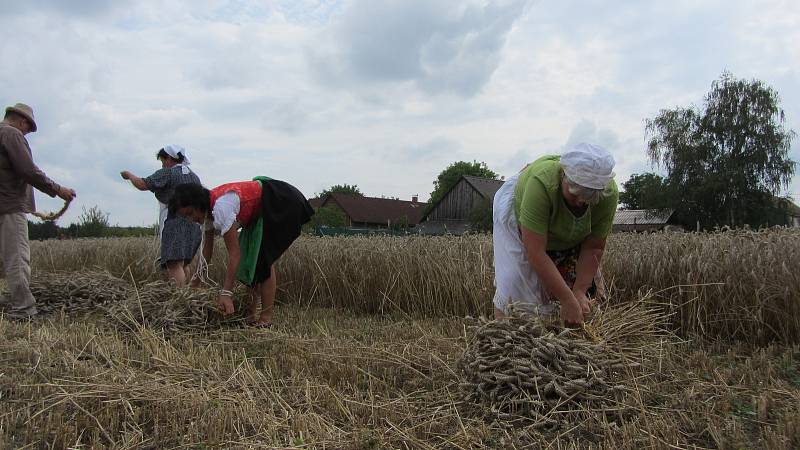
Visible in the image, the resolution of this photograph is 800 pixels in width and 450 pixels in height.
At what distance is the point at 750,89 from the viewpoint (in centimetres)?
3281

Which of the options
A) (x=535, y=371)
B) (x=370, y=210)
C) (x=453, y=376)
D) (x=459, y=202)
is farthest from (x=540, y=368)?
(x=370, y=210)

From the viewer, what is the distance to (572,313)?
300 centimetres

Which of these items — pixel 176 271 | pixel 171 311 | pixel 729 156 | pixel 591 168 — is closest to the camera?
pixel 591 168

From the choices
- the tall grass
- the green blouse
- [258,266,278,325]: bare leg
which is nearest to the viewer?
the green blouse

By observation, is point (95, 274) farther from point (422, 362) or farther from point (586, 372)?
point (586, 372)

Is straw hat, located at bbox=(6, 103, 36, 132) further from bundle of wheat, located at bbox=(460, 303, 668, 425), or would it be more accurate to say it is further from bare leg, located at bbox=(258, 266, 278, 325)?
bundle of wheat, located at bbox=(460, 303, 668, 425)

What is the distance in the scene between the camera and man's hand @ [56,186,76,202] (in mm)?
5727

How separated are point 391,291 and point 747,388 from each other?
392 centimetres

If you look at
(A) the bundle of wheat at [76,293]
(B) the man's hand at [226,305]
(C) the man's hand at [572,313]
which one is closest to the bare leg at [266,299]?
(B) the man's hand at [226,305]

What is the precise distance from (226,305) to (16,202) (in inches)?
99.8

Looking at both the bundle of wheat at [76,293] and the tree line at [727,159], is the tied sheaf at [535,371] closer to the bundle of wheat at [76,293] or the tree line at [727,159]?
the bundle of wheat at [76,293]

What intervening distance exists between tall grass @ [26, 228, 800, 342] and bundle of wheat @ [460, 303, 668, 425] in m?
1.41

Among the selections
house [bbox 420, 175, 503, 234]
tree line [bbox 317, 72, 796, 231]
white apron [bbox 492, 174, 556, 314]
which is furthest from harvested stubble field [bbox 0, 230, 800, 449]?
house [bbox 420, 175, 503, 234]

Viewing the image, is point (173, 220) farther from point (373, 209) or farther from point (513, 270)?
point (373, 209)
